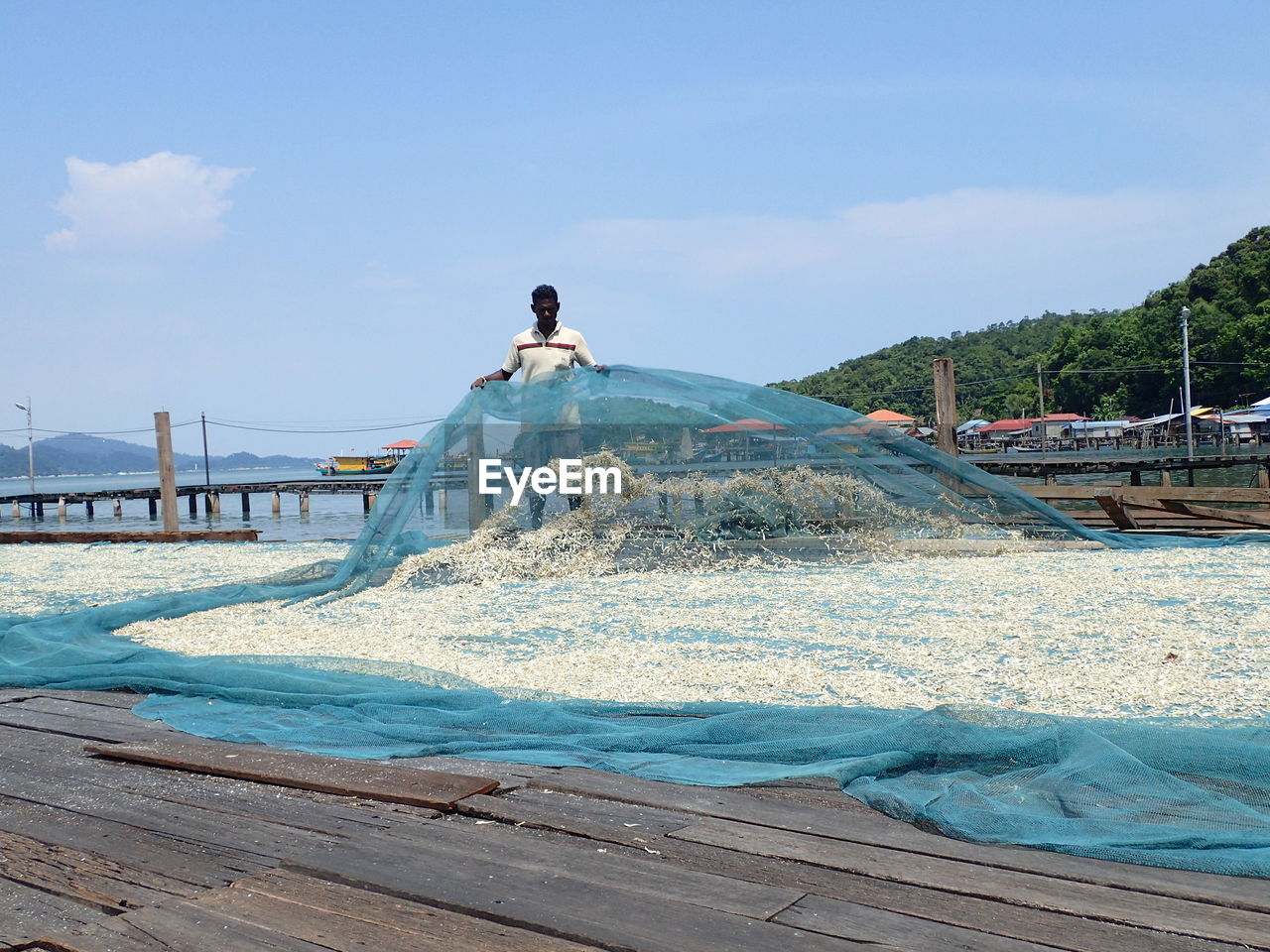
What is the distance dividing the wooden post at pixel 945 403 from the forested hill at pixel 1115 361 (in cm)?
5298

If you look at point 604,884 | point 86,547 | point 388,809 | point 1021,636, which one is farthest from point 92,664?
point 86,547

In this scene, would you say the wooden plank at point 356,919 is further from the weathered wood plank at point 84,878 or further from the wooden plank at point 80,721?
the wooden plank at point 80,721

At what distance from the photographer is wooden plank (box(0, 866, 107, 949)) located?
5.12 ft

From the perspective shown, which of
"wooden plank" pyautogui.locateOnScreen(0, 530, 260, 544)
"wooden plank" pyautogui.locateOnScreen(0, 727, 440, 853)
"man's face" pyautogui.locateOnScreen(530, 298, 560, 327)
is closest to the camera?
"wooden plank" pyautogui.locateOnScreen(0, 727, 440, 853)

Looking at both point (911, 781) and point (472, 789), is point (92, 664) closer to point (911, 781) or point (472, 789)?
point (472, 789)

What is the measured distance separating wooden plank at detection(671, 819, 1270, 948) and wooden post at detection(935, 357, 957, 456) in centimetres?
883

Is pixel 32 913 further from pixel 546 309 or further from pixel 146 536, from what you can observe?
pixel 146 536

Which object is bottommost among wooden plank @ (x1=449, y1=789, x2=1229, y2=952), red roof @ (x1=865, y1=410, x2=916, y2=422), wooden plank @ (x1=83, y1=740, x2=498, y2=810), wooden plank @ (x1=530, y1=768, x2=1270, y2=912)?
wooden plank @ (x1=530, y1=768, x2=1270, y2=912)

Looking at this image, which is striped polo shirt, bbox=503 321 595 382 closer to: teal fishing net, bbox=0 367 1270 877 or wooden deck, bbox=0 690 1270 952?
teal fishing net, bbox=0 367 1270 877

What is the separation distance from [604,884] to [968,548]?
600 cm

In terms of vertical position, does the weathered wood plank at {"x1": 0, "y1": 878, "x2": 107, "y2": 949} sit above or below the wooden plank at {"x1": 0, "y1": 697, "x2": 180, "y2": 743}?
above

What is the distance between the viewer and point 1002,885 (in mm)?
1662

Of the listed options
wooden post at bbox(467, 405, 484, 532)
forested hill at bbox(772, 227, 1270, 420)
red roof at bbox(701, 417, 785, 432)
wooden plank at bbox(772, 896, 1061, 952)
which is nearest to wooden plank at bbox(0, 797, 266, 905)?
wooden plank at bbox(772, 896, 1061, 952)

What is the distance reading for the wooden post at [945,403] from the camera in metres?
10.3
